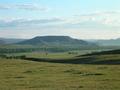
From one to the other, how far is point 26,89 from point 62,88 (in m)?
3.48

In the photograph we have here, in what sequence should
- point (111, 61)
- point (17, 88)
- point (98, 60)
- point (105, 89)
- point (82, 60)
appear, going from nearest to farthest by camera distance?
point (105, 89) → point (17, 88) → point (111, 61) → point (98, 60) → point (82, 60)


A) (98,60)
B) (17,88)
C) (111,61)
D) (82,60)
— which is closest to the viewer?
(17,88)

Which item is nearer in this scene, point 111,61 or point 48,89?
point 48,89

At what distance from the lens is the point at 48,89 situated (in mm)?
37656

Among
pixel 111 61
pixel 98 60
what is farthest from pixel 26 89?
pixel 98 60

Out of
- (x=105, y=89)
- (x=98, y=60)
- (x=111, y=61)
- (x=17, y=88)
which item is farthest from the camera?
(x=98, y=60)

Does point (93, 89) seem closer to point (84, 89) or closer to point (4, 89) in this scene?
point (84, 89)

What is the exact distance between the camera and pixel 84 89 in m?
37.4

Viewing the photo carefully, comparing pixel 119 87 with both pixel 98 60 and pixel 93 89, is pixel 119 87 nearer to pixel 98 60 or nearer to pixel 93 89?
pixel 93 89

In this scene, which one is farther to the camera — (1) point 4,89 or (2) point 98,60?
(2) point 98,60

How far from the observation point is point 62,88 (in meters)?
38.3

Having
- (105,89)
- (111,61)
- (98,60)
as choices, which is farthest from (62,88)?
(98,60)

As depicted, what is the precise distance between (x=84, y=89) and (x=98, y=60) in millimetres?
71285

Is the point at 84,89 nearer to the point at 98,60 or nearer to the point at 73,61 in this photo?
the point at 98,60
